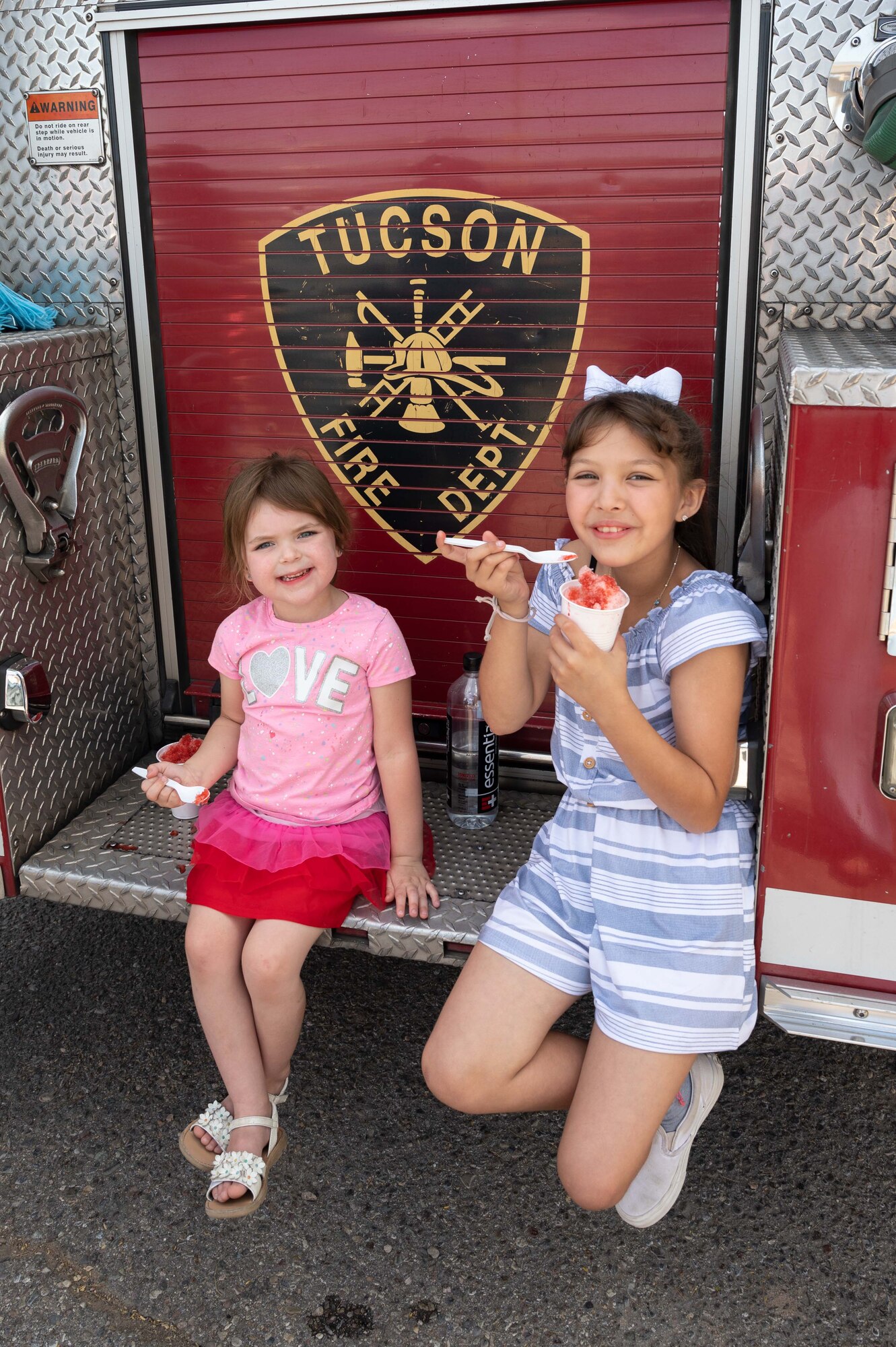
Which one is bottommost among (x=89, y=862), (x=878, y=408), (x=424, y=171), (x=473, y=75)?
(x=89, y=862)

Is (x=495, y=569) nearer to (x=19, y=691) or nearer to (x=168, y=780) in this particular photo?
(x=168, y=780)

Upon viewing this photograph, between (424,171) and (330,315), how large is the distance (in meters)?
0.40

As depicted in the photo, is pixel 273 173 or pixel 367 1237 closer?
pixel 367 1237

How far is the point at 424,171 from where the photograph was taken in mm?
2756

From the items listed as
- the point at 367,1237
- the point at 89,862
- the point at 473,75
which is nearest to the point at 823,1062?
the point at 367,1237

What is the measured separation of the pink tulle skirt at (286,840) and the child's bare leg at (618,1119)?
0.71m

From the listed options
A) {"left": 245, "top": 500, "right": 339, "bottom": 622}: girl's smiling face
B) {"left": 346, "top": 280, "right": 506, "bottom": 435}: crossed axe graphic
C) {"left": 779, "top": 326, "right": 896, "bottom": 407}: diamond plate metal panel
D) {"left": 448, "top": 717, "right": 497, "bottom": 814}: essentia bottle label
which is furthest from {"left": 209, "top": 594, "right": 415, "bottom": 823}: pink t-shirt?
{"left": 779, "top": 326, "right": 896, "bottom": 407}: diamond plate metal panel

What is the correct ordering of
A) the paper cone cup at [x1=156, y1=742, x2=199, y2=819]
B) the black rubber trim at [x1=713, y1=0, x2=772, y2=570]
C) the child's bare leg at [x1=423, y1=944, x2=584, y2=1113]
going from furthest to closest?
the paper cone cup at [x1=156, y1=742, x2=199, y2=819], the black rubber trim at [x1=713, y1=0, x2=772, y2=570], the child's bare leg at [x1=423, y1=944, x2=584, y2=1113]

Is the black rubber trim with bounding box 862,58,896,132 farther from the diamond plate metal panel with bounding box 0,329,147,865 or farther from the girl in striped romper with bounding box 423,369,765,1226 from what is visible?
the diamond plate metal panel with bounding box 0,329,147,865

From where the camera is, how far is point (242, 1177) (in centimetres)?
223

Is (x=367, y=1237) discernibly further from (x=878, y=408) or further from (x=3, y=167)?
(x=3, y=167)

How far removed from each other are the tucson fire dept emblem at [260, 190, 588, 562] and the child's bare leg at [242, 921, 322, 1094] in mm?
1076

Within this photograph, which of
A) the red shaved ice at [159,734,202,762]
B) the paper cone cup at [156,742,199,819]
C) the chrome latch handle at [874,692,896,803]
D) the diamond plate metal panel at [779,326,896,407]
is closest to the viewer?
the diamond plate metal panel at [779,326,896,407]

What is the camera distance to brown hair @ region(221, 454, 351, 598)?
255 centimetres
